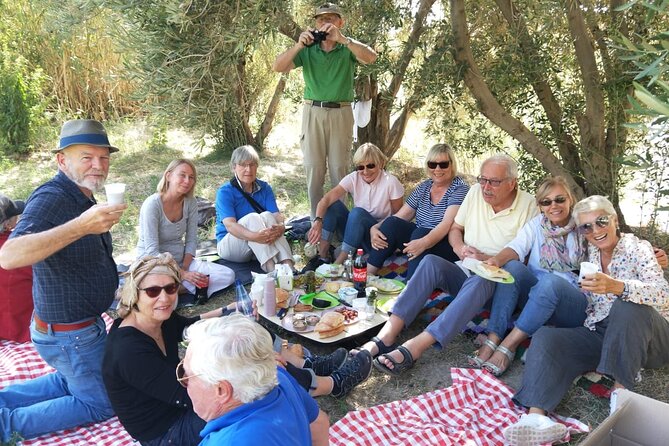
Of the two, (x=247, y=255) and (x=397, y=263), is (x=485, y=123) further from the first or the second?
(x=247, y=255)

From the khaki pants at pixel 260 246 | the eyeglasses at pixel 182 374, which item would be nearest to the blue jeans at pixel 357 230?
the khaki pants at pixel 260 246

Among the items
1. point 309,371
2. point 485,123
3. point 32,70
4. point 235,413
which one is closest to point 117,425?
point 309,371

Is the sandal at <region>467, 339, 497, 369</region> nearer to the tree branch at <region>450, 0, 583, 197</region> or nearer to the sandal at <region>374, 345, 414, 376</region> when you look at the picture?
the sandal at <region>374, 345, 414, 376</region>

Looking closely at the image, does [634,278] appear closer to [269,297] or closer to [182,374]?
[269,297]

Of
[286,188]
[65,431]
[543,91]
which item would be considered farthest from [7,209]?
[543,91]

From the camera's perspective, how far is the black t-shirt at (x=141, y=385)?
2.57m

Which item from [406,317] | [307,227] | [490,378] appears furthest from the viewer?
[307,227]

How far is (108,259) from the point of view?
10.6 ft

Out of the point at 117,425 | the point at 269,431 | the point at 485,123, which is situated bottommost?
the point at 117,425

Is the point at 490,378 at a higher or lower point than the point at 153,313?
lower

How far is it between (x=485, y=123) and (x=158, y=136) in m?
6.49

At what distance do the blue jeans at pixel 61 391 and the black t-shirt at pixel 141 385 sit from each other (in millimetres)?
490

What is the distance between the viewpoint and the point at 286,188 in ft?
28.3

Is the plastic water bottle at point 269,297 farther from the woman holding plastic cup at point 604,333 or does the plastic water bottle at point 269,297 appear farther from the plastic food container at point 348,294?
the woman holding plastic cup at point 604,333
